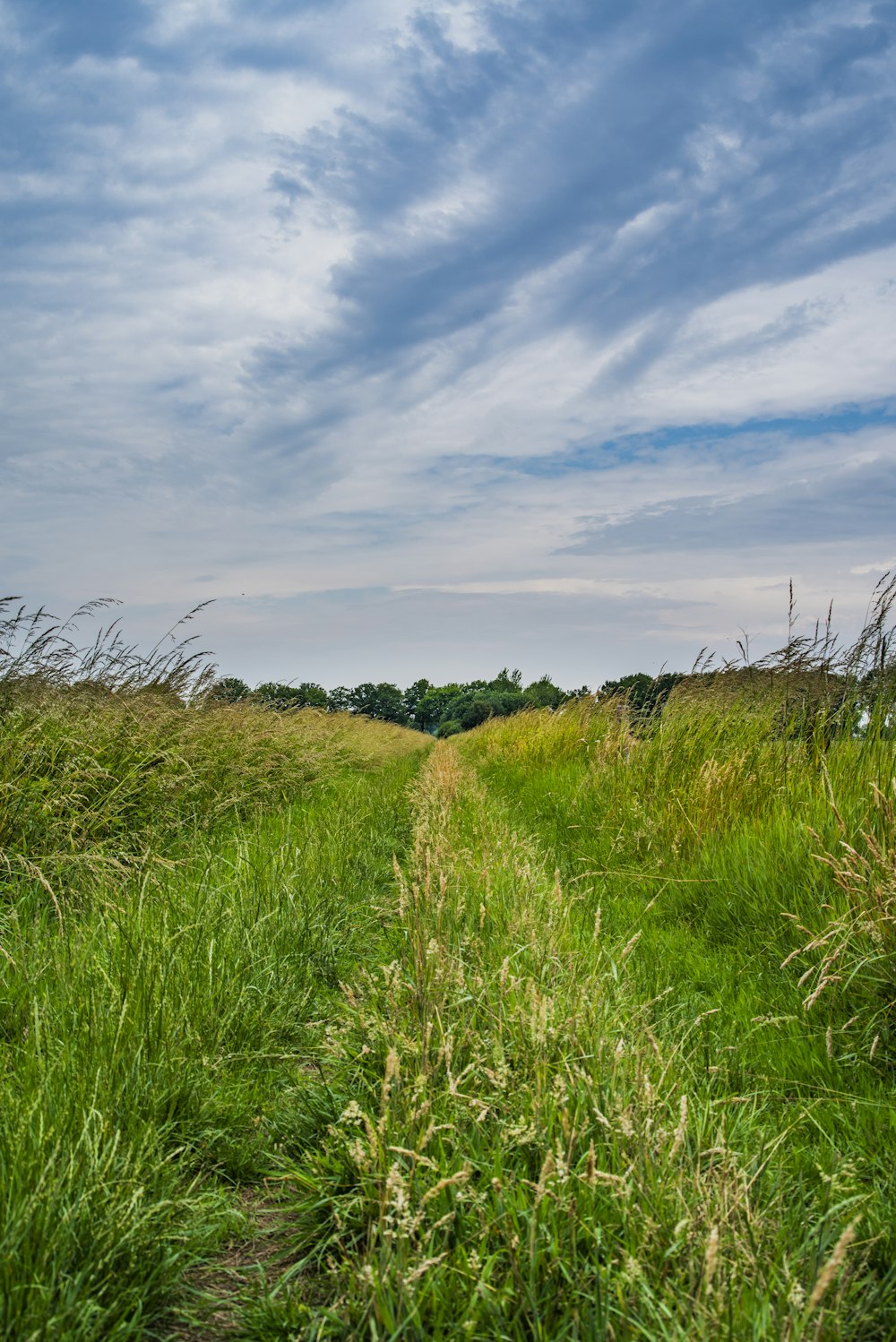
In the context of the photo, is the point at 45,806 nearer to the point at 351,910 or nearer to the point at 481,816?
the point at 351,910

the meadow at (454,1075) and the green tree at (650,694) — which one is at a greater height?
the green tree at (650,694)

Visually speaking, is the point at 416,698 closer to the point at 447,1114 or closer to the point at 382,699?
the point at 382,699

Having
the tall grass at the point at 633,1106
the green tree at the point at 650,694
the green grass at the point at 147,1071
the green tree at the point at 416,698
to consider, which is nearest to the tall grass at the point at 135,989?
the green grass at the point at 147,1071

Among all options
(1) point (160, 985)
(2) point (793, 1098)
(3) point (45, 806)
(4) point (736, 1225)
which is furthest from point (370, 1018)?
(3) point (45, 806)

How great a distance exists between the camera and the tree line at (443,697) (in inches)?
483

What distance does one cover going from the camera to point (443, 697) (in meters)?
119

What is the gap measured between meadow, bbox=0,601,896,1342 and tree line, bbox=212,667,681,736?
481 centimetres

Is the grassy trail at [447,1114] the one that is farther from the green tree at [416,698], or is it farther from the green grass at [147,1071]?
the green tree at [416,698]

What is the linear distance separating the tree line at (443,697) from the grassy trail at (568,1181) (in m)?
7.37

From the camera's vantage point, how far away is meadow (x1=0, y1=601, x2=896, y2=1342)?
174 cm

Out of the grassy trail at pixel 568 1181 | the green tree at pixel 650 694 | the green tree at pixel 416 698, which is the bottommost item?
the grassy trail at pixel 568 1181

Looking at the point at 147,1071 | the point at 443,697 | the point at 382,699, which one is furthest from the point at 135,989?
the point at 443,697

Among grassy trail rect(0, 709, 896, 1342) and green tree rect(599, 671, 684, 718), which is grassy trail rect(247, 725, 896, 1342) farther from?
green tree rect(599, 671, 684, 718)

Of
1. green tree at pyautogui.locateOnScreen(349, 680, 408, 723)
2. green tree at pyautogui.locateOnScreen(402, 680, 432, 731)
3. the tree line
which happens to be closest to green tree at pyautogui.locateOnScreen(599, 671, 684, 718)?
the tree line
